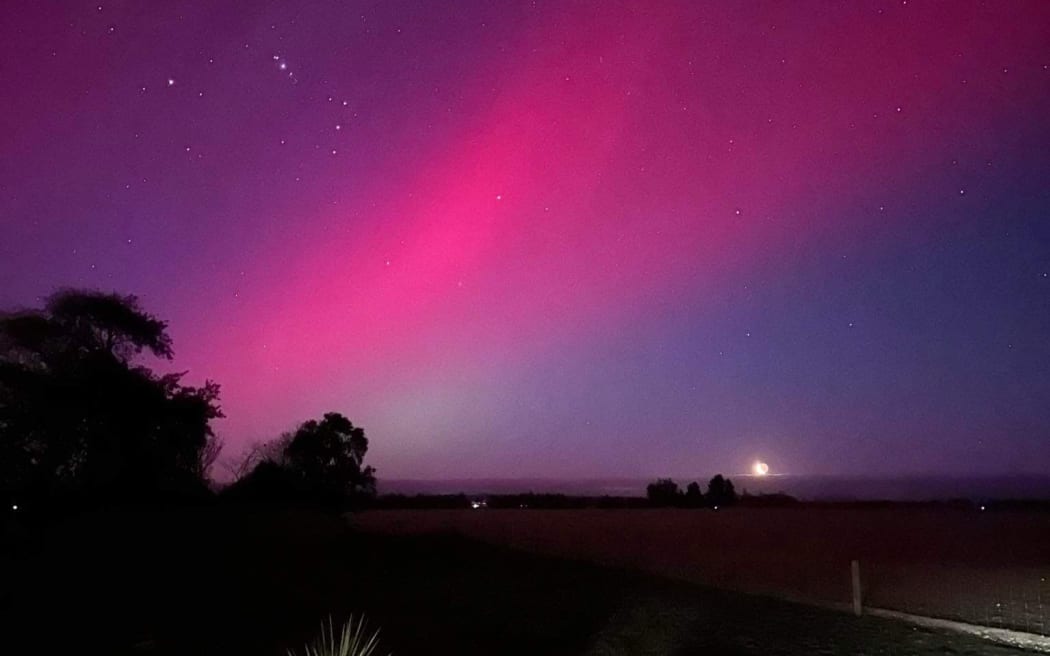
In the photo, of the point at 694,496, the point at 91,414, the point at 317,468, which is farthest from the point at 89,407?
the point at 694,496

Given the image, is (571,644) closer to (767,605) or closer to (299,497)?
(767,605)

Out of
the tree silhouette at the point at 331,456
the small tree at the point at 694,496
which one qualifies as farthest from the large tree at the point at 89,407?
the small tree at the point at 694,496

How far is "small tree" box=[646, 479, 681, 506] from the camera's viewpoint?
231 feet

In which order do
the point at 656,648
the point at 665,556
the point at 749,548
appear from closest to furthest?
1. the point at 656,648
2. the point at 665,556
3. the point at 749,548

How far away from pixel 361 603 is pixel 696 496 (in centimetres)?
5227

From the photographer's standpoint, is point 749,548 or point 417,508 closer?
point 749,548

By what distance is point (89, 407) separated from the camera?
31000mm

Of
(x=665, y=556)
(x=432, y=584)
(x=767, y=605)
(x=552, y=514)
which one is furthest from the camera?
(x=552, y=514)

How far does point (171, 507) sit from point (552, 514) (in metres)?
31.4

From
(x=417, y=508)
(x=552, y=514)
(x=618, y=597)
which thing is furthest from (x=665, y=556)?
(x=417, y=508)

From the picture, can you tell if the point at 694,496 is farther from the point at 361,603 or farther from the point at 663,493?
the point at 361,603

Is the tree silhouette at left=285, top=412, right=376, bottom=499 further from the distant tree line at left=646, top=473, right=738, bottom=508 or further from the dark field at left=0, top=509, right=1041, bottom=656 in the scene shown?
the distant tree line at left=646, top=473, right=738, bottom=508

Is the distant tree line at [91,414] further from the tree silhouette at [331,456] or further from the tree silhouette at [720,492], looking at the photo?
the tree silhouette at [720,492]

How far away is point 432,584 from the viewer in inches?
917
